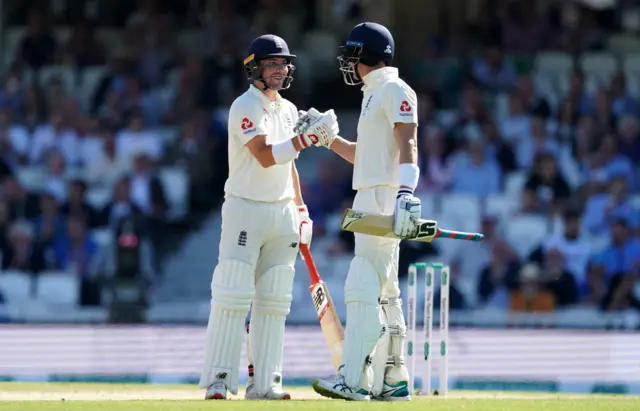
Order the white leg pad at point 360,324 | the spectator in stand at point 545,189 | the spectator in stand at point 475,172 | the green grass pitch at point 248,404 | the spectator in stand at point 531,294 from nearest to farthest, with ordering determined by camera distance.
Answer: the green grass pitch at point 248,404
the white leg pad at point 360,324
the spectator in stand at point 531,294
the spectator in stand at point 545,189
the spectator in stand at point 475,172

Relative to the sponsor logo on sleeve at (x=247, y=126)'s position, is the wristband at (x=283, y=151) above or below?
below

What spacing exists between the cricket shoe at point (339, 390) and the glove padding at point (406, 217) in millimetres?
807

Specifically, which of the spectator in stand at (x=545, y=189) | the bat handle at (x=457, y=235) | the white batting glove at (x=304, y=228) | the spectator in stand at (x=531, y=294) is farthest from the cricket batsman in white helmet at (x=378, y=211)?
the spectator in stand at (x=545, y=189)

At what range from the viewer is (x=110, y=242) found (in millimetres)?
14008

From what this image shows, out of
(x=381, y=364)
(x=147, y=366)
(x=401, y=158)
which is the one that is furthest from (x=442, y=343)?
(x=147, y=366)

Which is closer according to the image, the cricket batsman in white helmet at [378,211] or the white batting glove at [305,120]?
the cricket batsman in white helmet at [378,211]

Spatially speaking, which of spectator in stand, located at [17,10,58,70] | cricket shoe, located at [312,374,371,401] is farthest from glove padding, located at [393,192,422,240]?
spectator in stand, located at [17,10,58,70]

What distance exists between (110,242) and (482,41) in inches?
198

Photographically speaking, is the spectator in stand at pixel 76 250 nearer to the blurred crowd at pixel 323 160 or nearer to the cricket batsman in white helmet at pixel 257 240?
the blurred crowd at pixel 323 160

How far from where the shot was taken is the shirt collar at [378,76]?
7.75 meters

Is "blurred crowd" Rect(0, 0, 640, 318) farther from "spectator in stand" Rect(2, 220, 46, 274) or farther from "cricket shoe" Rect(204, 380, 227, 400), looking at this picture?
"cricket shoe" Rect(204, 380, 227, 400)

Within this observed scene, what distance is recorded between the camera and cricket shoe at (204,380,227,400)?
7812 millimetres

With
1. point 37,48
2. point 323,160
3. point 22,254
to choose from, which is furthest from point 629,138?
point 37,48

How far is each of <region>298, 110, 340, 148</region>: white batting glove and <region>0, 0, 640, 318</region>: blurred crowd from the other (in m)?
5.51
